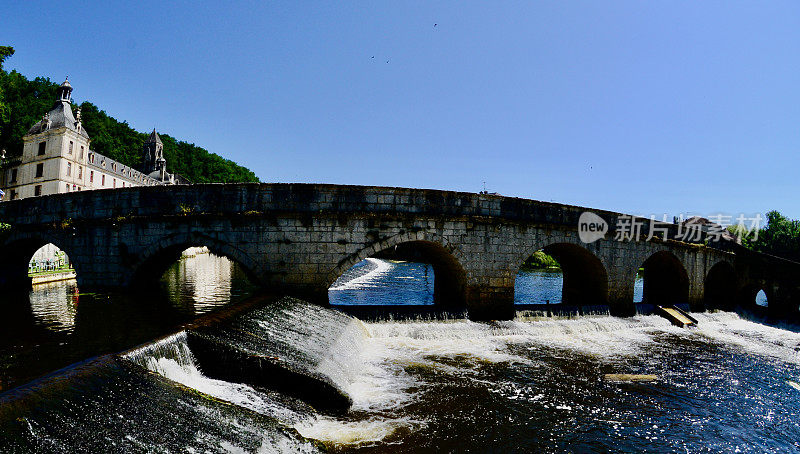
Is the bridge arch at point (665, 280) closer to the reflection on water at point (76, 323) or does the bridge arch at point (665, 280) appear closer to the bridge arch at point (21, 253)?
the reflection on water at point (76, 323)

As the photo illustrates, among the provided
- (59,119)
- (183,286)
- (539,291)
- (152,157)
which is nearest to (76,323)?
(183,286)

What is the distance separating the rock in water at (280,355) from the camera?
575cm

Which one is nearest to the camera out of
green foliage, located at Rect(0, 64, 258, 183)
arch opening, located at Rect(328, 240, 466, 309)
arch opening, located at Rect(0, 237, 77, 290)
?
arch opening, located at Rect(328, 240, 466, 309)

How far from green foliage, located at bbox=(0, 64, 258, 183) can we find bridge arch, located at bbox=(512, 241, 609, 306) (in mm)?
28877

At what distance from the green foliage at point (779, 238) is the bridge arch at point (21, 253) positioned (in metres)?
71.1

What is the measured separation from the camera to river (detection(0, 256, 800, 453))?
13.0ft

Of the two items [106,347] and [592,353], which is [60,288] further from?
[592,353]

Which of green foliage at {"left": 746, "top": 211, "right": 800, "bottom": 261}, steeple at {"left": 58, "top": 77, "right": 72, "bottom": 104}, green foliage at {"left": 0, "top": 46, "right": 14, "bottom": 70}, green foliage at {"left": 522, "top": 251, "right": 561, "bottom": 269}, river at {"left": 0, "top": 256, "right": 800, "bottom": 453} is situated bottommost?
river at {"left": 0, "top": 256, "right": 800, "bottom": 453}

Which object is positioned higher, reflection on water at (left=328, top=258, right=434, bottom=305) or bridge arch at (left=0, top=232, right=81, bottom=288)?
bridge arch at (left=0, top=232, right=81, bottom=288)

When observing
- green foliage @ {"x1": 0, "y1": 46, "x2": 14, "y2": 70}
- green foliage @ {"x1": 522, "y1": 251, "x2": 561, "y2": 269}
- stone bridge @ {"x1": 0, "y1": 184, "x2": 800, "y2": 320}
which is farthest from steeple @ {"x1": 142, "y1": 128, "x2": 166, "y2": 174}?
green foliage @ {"x1": 522, "y1": 251, "x2": 561, "y2": 269}

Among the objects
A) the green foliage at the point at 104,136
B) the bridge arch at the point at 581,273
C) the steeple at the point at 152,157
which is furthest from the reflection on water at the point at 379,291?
the steeple at the point at 152,157

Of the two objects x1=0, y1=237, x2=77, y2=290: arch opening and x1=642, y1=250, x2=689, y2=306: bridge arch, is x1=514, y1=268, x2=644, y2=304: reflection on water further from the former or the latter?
x1=0, y1=237, x2=77, y2=290: arch opening

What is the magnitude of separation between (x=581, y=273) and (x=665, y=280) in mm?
6934

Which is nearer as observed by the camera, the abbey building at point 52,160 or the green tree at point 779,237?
the abbey building at point 52,160
